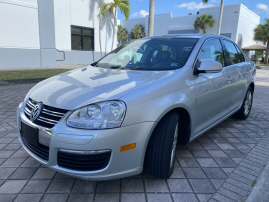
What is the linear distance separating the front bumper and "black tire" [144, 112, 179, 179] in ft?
0.41

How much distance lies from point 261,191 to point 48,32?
40.6 ft

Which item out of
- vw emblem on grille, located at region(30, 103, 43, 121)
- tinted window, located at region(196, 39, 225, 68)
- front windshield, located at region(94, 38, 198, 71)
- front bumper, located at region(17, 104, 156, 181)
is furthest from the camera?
tinted window, located at region(196, 39, 225, 68)

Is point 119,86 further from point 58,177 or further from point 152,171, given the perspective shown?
point 58,177

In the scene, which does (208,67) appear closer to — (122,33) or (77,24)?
(77,24)

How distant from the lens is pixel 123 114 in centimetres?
177

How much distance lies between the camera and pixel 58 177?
2285 mm

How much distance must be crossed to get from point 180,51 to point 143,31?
4075 cm

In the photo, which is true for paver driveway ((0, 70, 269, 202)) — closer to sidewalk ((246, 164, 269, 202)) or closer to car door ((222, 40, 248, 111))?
sidewalk ((246, 164, 269, 202))

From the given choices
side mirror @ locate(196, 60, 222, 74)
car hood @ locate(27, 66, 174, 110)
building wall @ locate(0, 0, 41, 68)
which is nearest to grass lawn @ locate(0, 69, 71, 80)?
building wall @ locate(0, 0, 41, 68)

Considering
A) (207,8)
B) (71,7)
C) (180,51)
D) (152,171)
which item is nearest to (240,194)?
(152,171)

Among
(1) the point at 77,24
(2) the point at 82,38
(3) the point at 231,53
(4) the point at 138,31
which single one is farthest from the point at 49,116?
(4) the point at 138,31

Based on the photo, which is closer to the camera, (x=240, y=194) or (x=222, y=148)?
(x=240, y=194)

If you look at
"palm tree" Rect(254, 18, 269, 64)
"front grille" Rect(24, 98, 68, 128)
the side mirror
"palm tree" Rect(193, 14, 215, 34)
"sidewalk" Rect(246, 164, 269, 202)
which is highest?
"palm tree" Rect(193, 14, 215, 34)

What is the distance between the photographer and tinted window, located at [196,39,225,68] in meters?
2.72
